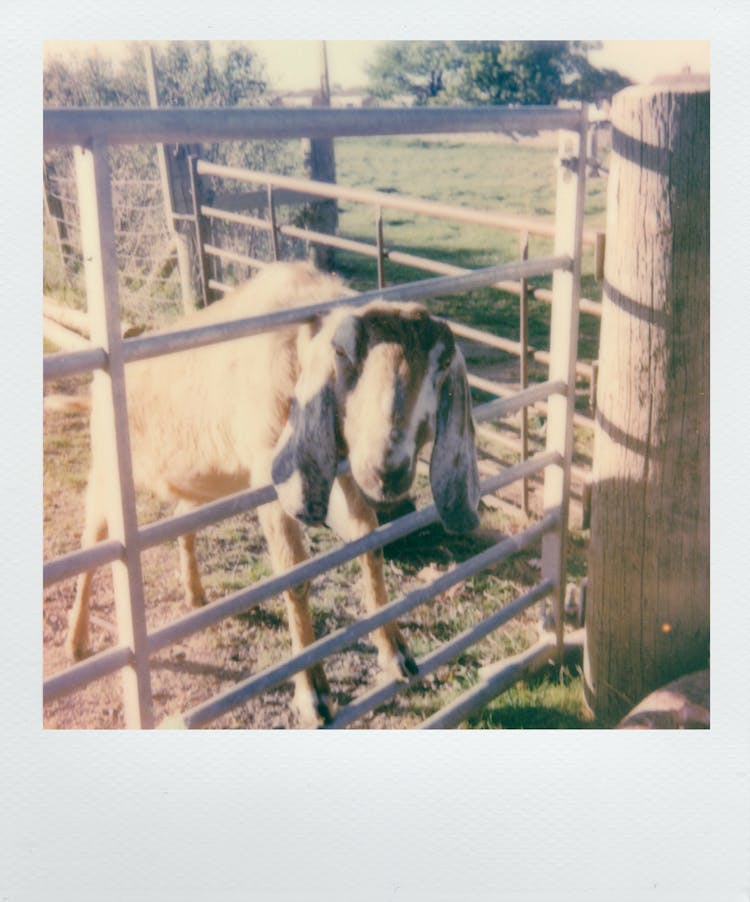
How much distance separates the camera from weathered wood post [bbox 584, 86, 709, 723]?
7.98ft

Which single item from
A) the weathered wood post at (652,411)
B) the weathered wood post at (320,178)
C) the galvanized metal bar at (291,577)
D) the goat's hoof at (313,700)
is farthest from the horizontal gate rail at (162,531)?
the weathered wood post at (320,178)

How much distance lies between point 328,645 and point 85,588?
1257 mm

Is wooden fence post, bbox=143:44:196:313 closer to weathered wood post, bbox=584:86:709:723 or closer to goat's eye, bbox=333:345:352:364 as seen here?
weathered wood post, bbox=584:86:709:723

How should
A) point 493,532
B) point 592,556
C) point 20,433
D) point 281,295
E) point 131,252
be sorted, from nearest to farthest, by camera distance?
point 20,433 < point 281,295 < point 592,556 < point 493,532 < point 131,252

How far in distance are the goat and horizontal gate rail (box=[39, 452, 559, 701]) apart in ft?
0.45

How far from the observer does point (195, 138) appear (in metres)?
1.92

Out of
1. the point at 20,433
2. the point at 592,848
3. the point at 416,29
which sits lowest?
the point at 592,848

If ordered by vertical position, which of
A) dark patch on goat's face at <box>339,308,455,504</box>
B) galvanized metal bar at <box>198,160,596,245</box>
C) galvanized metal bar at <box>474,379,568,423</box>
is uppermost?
galvanized metal bar at <box>198,160,596,245</box>

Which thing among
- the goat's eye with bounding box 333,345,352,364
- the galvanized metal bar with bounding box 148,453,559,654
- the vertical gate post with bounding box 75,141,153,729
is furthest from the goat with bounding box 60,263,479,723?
the vertical gate post with bounding box 75,141,153,729

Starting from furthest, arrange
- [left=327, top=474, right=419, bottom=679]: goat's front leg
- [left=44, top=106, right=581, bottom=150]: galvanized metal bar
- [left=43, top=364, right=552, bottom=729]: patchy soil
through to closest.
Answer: [left=43, top=364, right=552, bottom=729]: patchy soil → [left=327, top=474, right=419, bottom=679]: goat's front leg → [left=44, top=106, right=581, bottom=150]: galvanized metal bar

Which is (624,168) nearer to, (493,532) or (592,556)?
(592,556)

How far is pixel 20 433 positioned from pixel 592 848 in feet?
6.00

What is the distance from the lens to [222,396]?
284cm

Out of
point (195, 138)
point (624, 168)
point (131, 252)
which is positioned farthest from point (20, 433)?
point (131, 252)
